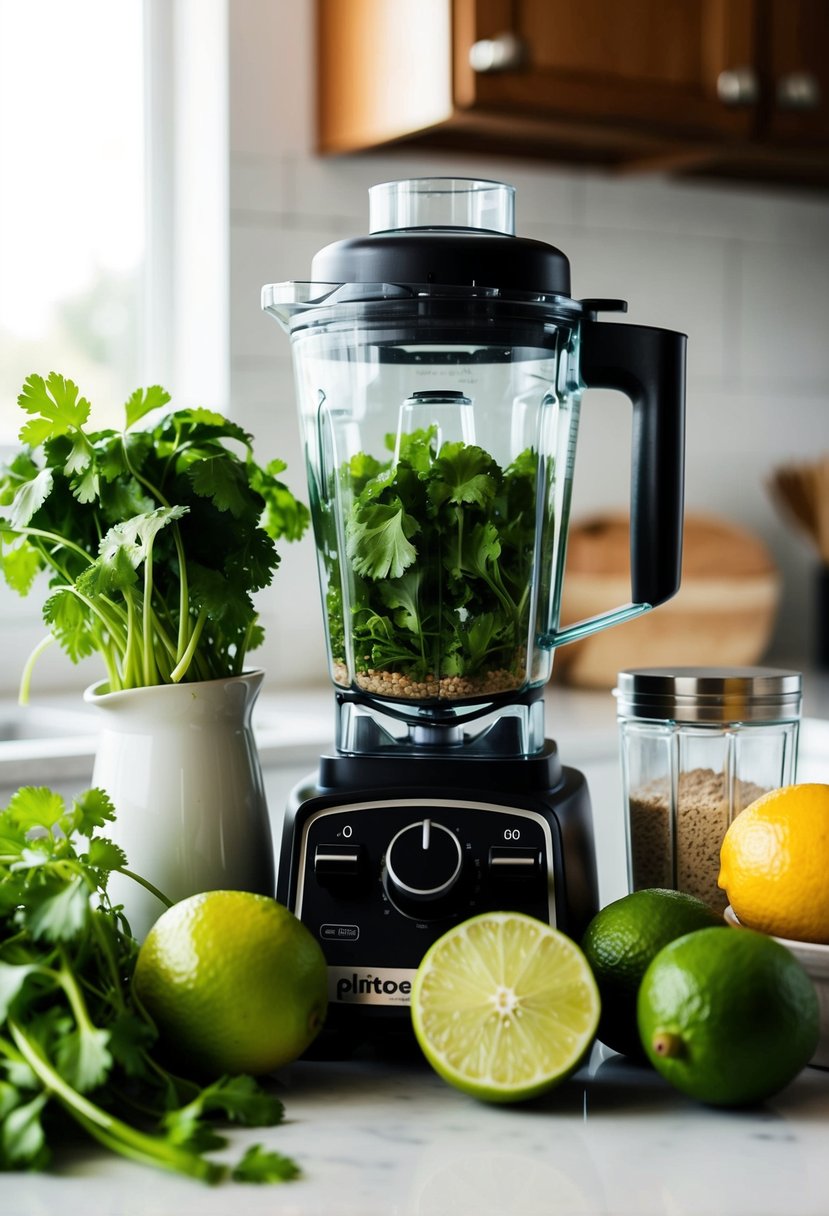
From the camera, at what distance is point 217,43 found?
2.05m

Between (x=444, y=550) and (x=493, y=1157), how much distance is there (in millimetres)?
351

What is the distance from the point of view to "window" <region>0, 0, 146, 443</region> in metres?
2.08

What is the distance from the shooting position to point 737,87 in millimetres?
2055

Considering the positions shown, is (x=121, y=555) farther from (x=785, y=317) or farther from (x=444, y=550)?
(x=785, y=317)

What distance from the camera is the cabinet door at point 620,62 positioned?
189 centimetres

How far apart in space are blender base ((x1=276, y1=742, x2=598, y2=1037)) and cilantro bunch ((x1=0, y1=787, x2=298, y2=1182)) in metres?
0.10

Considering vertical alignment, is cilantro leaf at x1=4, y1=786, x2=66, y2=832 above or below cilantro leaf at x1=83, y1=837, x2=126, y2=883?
above

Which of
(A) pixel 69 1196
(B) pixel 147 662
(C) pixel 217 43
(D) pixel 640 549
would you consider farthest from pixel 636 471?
(C) pixel 217 43

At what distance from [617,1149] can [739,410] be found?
201 centimetres

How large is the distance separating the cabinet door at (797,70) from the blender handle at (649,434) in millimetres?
1367

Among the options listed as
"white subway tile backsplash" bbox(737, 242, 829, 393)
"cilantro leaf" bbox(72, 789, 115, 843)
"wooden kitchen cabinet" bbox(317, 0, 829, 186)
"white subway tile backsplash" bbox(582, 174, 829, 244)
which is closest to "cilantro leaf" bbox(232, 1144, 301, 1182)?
"cilantro leaf" bbox(72, 789, 115, 843)

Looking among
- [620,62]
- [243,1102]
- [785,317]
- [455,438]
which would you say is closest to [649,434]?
[455,438]

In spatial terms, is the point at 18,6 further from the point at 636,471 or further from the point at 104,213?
the point at 636,471

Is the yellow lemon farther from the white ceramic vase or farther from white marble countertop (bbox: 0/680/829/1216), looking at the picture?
the white ceramic vase
